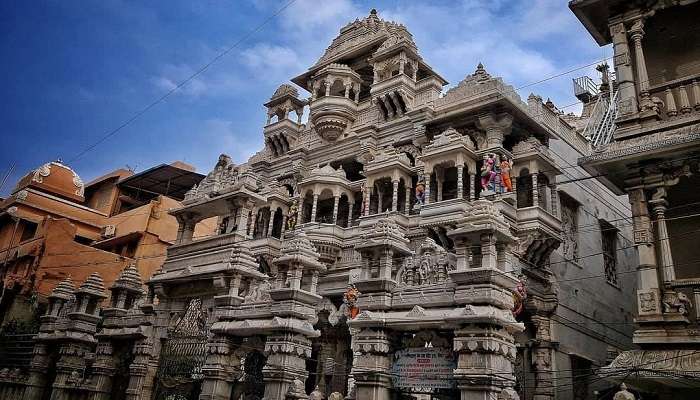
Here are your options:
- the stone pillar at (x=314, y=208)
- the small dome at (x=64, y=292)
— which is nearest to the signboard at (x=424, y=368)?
the stone pillar at (x=314, y=208)

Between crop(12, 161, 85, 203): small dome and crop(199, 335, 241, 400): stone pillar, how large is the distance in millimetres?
30359

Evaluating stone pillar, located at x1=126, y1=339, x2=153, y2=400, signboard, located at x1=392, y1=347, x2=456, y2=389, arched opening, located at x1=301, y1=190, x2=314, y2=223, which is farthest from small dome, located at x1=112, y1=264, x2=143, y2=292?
signboard, located at x1=392, y1=347, x2=456, y2=389

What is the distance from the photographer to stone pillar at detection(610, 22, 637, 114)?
538 inches

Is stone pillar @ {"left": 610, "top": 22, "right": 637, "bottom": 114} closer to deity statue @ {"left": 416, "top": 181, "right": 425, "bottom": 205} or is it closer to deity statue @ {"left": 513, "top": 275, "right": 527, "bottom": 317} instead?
deity statue @ {"left": 513, "top": 275, "right": 527, "bottom": 317}

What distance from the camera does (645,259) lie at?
40.0 ft

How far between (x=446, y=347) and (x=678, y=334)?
521 cm

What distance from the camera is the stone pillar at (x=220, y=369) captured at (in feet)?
42.9

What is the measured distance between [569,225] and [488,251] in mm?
13655

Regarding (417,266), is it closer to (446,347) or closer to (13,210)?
(446,347)

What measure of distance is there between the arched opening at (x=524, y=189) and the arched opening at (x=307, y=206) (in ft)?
32.9

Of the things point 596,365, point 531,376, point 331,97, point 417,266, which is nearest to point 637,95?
point 417,266

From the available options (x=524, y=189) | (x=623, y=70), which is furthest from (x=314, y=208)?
(x=623, y=70)

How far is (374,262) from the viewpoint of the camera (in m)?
11.4

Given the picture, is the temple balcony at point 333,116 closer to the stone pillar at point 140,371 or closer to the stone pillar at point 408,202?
the stone pillar at point 408,202
